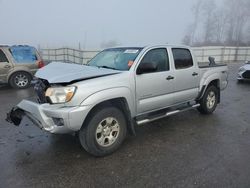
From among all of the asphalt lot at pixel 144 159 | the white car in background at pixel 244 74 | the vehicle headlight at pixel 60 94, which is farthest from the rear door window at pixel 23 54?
the white car in background at pixel 244 74

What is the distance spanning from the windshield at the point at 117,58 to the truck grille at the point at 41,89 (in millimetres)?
1249

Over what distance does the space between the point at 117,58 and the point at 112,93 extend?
1.16 meters

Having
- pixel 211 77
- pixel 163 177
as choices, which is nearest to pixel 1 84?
pixel 211 77

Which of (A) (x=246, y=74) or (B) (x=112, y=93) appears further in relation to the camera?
(A) (x=246, y=74)

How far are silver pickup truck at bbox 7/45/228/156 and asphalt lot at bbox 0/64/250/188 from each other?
39cm

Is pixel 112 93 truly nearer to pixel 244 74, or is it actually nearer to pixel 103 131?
pixel 103 131

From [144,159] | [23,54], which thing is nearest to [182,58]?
[144,159]

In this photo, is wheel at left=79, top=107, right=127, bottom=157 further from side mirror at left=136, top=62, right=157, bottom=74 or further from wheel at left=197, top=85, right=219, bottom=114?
wheel at left=197, top=85, right=219, bottom=114

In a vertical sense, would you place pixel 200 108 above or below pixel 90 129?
below

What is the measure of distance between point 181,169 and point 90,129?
1.45 meters

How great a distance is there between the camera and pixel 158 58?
191 inches

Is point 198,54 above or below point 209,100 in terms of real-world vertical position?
below

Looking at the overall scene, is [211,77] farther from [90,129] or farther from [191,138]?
[90,129]

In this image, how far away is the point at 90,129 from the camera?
12.2ft
